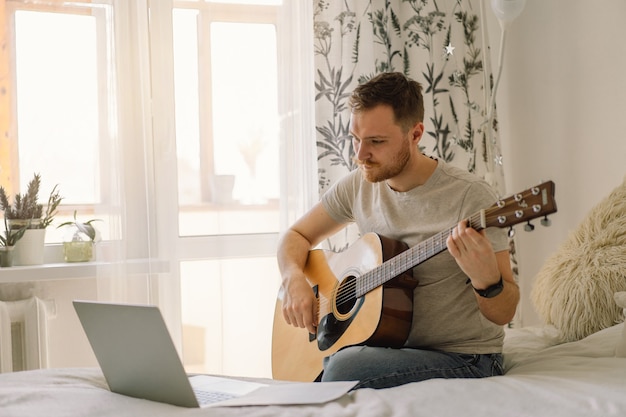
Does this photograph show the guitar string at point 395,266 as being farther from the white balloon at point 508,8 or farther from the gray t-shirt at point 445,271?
the white balloon at point 508,8

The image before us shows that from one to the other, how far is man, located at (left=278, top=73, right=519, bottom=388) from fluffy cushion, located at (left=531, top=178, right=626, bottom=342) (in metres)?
0.21

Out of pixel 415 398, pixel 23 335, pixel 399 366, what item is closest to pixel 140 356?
pixel 415 398

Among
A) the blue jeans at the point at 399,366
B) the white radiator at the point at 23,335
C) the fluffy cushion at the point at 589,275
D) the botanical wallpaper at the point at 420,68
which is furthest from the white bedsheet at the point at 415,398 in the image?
the botanical wallpaper at the point at 420,68

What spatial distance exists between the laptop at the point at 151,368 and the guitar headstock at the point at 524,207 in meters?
0.44

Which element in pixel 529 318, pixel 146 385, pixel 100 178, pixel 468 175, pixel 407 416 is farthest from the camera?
pixel 529 318

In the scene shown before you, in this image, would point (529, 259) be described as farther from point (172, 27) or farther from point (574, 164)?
point (172, 27)

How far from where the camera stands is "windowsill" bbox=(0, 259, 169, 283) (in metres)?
2.24

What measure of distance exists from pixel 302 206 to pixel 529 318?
101 centimetres

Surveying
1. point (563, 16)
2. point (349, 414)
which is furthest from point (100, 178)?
point (563, 16)

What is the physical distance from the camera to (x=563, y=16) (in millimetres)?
2523

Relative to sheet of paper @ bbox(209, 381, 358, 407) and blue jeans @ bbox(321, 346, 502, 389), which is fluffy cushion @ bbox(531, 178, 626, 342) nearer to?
blue jeans @ bbox(321, 346, 502, 389)

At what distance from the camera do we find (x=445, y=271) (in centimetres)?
171

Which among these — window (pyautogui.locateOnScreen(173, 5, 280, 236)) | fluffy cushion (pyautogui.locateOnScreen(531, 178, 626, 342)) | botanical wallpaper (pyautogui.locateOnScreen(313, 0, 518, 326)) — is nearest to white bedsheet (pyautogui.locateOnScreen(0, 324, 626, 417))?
fluffy cushion (pyautogui.locateOnScreen(531, 178, 626, 342))

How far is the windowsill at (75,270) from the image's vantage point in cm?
224
